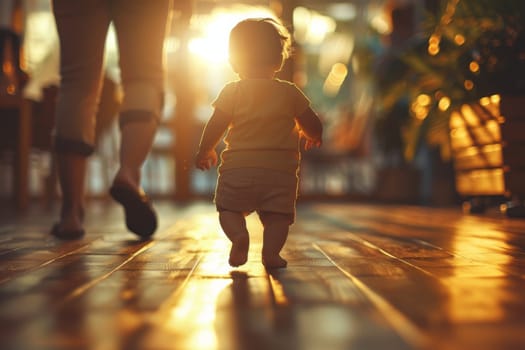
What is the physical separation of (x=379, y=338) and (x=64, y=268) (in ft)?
2.36

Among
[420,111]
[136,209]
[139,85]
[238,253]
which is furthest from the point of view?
[420,111]

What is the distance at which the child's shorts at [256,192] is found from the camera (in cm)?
123

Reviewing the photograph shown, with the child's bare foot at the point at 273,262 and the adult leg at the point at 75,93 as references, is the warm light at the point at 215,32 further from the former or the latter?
the child's bare foot at the point at 273,262

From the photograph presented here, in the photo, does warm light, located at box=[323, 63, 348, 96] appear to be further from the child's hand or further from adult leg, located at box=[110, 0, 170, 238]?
the child's hand

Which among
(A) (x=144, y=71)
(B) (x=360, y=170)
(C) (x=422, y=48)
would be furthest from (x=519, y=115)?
(B) (x=360, y=170)

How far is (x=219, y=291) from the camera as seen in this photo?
0.90m

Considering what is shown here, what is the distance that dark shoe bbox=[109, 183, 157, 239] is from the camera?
1679 millimetres

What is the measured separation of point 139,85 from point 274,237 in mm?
831

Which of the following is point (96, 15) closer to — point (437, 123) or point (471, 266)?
point (471, 266)

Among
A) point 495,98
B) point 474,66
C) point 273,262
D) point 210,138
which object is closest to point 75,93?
point 210,138

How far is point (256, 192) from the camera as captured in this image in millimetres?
1229

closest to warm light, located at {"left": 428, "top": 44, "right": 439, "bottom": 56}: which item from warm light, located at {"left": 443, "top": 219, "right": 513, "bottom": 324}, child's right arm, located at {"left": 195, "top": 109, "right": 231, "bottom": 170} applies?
warm light, located at {"left": 443, "top": 219, "right": 513, "bottom": 324}

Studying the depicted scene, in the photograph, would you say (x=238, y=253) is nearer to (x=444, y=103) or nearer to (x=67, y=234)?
(x=67, y=234)

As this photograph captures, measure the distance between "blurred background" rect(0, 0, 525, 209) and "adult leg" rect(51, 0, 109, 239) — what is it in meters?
0.40
